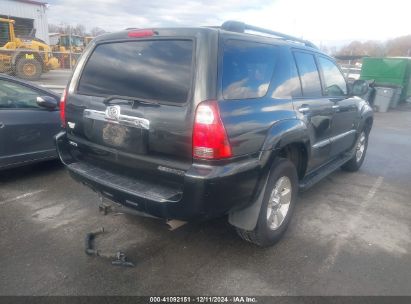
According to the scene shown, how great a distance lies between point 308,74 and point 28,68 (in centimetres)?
1806

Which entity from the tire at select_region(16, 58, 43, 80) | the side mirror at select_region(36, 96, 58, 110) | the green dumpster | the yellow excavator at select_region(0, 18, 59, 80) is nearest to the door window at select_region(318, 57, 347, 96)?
the side mirror at select_region(36, 96, 58, 110)

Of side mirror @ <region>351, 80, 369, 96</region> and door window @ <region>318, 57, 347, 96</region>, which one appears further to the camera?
side mirror @ <region>351, 80, 369, 96</region>

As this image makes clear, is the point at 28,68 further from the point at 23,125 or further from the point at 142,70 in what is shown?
the point at 142,70

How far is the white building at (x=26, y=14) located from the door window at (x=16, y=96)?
26.6 metres

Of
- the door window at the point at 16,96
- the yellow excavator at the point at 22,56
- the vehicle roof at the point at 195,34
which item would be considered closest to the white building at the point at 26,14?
the yellow excavator at the point at 22,56

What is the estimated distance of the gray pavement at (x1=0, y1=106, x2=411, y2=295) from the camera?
273 centimetres

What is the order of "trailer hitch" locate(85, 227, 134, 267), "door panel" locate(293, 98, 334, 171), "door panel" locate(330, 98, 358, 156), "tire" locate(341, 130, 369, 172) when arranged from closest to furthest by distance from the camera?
"trailer hitch" locate(85, 227, 134, 267) < "door panel" locate(293, 98, 334, 171) < "door panel" locate(330, 98, 358, 156) < "tire" locate(341, 130, 369, 172)

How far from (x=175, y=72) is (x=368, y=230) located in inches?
108

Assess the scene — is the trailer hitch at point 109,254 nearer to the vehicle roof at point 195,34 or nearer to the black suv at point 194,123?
the black suv at point 194,123

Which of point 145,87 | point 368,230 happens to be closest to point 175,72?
point 145,87

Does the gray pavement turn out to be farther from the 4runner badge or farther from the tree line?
the tree line

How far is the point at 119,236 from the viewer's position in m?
3.41

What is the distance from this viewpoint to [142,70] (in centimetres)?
279

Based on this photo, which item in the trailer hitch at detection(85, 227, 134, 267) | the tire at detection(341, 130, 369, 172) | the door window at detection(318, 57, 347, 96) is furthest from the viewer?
the tire at detection(341, 130, 369, 172)
